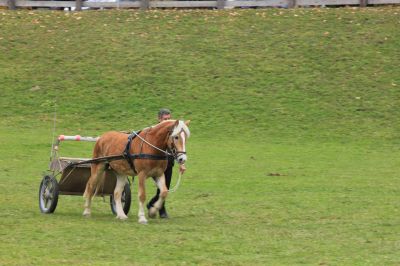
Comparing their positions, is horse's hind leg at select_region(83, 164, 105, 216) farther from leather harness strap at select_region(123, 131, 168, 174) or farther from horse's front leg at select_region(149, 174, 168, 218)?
horse's front leg at select_region(149, 174, 168, 218)

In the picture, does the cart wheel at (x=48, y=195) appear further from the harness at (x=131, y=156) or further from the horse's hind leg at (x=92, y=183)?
the harness at (x=131, y=156)

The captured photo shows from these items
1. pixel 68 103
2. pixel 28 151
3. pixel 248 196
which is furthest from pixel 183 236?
pixel 68 103

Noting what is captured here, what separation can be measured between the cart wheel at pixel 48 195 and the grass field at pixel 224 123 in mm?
305

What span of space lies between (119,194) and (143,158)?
0.99m

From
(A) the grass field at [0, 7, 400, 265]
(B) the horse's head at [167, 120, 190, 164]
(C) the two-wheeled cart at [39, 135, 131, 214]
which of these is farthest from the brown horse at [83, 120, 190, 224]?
(A) the grass field at [0, 7, 400, 265]

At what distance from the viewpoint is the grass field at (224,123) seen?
1191 cm

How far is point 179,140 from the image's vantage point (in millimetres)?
13305

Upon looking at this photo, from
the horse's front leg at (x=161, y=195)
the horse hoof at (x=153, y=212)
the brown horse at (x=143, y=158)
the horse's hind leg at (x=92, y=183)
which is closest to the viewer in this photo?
the brown horse at (x=143, y=158)

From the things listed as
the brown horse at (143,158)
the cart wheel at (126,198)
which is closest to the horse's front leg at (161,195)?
the brown horse at (143,158)

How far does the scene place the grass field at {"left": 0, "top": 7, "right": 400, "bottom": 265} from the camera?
1191 cm

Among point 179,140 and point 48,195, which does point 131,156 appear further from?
point 48,195

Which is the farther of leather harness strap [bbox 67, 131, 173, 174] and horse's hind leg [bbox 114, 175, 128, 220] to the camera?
horse's hind leg [bbox 114, 175, 128, 220]

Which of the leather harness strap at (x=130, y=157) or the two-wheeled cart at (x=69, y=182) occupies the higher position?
the leather harness strap at (x=130, y=157)

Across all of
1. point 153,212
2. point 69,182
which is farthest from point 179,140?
point 69,182
